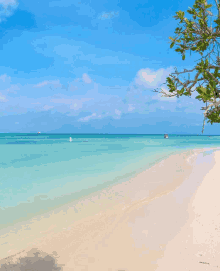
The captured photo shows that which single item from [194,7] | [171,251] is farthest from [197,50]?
[171,251]

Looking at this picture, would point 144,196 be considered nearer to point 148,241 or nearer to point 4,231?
point 148,241

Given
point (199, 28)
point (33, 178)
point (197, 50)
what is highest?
point (199, 28)

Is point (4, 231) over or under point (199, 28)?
under

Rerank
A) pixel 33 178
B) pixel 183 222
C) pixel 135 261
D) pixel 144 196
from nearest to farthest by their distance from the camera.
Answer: pixel 135 261
pixel 183 222
pixel 144 196
pixel 33 178

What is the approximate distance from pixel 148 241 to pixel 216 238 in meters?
1.52

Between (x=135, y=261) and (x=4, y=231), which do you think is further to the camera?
(x=4, y=231)

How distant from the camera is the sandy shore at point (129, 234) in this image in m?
4.16

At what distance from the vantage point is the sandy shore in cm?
416

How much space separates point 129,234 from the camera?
5336mm

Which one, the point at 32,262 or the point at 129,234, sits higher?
the point at 129,234

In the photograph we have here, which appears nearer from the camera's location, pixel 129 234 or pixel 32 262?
pixel 32 262

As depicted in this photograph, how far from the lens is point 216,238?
15.2 ft

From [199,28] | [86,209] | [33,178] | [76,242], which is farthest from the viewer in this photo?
[33,178]

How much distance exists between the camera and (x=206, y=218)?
229 inches
